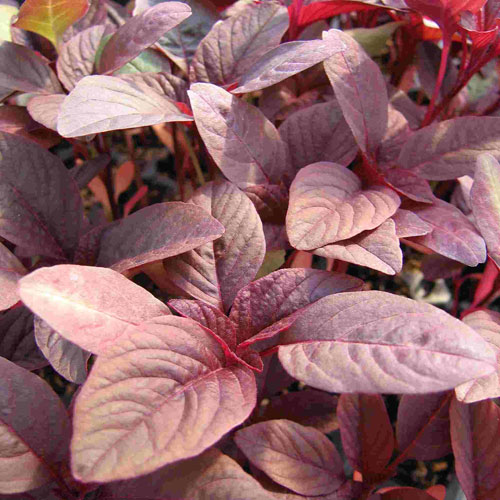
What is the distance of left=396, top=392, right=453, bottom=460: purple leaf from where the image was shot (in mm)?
661

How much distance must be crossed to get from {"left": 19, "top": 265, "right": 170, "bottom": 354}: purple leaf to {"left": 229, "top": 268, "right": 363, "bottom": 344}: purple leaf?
10 centimetres

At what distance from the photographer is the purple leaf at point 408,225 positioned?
0.58m

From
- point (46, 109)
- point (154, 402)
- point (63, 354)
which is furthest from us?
point (46, 109)

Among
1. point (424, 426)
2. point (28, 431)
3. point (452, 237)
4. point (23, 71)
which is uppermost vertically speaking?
point (23, 71)

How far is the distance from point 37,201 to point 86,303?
0.79 feet

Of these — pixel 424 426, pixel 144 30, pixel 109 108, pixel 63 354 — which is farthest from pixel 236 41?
pixel 424 426

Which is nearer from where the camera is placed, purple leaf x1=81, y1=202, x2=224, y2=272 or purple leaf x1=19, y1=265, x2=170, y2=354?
purple leaf x1=19, y1=265, x2=170, y2=354

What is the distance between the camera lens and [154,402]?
1.36ft

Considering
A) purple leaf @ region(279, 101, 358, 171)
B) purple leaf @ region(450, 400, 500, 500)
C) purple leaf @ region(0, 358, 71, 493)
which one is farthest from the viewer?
purple leaf @ region(279, 101, 358, 171)

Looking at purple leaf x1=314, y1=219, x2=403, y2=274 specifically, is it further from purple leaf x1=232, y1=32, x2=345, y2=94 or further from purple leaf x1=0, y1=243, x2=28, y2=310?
purple leaf x1=0, y1=243, x2=28, y2=310

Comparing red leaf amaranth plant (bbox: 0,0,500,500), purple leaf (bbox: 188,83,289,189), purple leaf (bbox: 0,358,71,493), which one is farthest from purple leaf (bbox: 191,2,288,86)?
purple leaf (bbox: 0,358,71,493)

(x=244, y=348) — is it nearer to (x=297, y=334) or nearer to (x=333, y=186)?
(x=297, y=334)

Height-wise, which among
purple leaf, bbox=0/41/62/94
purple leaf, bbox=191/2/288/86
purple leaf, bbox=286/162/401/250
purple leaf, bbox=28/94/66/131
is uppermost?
purple leaf, bbox=191/2/288/86

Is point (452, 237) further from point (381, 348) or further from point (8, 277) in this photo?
point (8, 277)
